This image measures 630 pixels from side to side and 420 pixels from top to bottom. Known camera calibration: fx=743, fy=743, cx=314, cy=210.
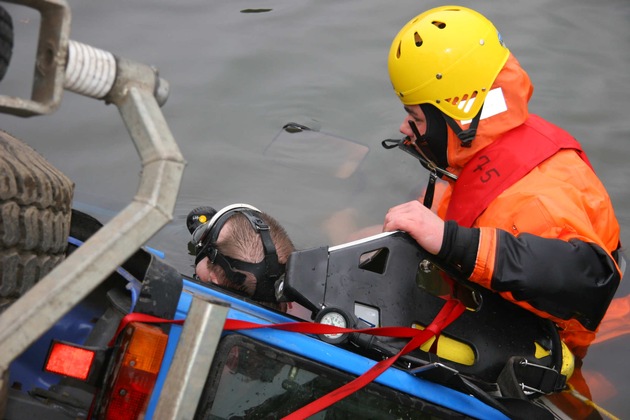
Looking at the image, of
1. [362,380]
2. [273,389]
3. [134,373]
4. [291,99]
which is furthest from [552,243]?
[291,99]

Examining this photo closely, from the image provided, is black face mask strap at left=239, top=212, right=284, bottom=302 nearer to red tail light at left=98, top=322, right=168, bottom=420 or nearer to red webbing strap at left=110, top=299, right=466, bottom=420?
red webbing strap at left=110, top=299, right=466, bottom=420

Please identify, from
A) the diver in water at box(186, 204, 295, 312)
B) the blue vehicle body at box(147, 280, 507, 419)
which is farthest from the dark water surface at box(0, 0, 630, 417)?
the blue vehicle body at box(147, 280, 507, 419)

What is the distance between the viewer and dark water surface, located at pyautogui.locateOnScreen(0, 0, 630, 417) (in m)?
5.36

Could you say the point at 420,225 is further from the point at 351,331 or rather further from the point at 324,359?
the point at 324,359

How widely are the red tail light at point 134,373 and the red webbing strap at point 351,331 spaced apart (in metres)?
0.06

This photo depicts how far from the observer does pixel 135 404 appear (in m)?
2.20

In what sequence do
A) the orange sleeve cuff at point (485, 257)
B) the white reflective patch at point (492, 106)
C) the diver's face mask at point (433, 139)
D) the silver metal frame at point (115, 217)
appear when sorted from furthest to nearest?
the diver's face mask at point (433, 139), the white reflective patch at point (492, 106), the orange sleeve cuff at point (485, 257), the silver metal frame at point (115, 217)

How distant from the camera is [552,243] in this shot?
2.83m

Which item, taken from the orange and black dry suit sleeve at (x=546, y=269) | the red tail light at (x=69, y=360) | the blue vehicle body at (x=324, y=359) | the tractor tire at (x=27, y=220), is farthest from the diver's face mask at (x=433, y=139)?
the red tail light at (x=69, y=360)

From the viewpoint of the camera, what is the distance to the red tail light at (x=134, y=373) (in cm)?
218

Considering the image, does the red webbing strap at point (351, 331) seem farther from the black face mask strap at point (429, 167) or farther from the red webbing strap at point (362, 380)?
the black face mask strap at point (429, 167)

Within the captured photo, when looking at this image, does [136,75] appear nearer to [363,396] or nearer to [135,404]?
[135,404]

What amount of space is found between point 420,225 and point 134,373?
1297 mm

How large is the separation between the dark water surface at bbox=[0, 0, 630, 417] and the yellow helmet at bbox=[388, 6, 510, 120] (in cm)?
191
